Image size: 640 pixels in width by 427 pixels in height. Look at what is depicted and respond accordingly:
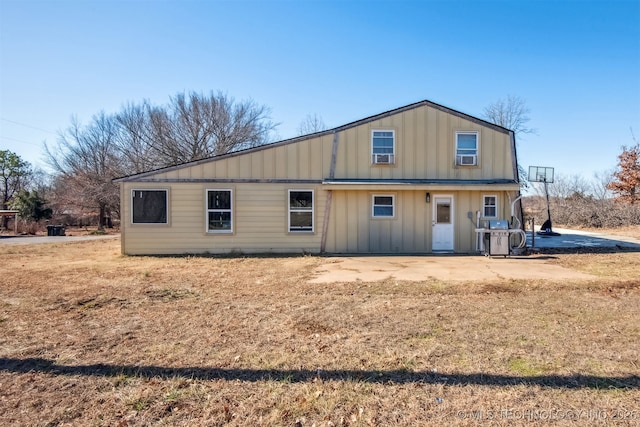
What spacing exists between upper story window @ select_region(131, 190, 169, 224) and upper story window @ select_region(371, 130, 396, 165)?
699cm

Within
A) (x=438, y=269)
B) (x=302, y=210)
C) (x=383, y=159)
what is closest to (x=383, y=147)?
Answer: (x=383, y=159)

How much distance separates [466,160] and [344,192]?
4.34m

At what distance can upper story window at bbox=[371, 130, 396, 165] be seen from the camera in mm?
12195

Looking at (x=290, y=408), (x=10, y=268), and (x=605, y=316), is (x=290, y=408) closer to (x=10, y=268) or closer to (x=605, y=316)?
(x=605, y=316)

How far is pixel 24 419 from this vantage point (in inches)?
102

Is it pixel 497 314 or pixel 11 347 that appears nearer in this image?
pixel 11 347

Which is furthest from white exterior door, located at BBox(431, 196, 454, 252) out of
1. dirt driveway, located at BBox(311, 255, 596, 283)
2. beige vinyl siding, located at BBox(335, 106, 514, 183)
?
→ dirt driveway, located at BBox(311, 255, 596, 283)

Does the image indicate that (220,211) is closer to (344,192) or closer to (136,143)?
(344,192)

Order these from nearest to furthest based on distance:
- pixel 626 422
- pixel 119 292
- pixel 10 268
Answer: pixel 626 422, pixel 119 292, pixel 10 268

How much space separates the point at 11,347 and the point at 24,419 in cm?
178

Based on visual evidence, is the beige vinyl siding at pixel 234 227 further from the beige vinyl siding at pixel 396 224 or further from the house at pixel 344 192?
the beige vinyl siding at pixel 396 224

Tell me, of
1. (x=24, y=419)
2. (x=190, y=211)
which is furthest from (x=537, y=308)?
(x=190, y=211)

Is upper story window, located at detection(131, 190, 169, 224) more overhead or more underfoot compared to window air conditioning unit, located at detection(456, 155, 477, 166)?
more underfoot

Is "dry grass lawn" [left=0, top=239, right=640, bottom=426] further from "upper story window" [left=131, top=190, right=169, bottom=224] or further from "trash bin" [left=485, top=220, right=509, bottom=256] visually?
"upper story window" [left=131, top=190, right=169, bottom=224]
